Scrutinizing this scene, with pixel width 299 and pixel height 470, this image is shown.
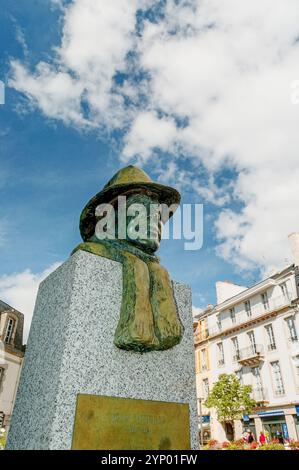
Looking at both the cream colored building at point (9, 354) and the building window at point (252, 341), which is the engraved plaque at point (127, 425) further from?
the building window at point (252, 341)

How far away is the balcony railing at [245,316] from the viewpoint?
2366cm

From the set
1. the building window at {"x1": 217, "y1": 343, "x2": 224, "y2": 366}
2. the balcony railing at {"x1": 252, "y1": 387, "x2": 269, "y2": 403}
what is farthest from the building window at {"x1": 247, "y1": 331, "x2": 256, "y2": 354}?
the building window at {"x1": 217, "y1": 343, "x2": 224, "y2": 366}

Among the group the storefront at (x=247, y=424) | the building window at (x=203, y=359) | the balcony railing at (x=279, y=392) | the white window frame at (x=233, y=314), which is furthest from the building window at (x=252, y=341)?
the building window at (x=203, y=359)

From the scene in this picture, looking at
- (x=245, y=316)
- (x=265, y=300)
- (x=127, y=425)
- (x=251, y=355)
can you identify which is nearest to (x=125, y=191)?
(x=127, y=425)

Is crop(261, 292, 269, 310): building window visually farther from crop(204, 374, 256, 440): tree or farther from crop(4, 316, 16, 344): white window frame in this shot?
crop(4, 316, 16, 344): white window frame

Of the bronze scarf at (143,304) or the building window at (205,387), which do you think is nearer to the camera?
the bronze scarf at (143,304)

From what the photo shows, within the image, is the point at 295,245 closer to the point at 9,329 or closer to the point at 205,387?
the point at 205,387

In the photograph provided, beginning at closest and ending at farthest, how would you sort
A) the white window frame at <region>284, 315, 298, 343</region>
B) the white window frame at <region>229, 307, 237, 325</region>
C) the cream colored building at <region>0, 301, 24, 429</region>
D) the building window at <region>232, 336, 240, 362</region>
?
the cream colored building at <region>0, 301, 24, 429</region>, the white window frame at <region>284, 315, 298, 343</region>, the building window at <region>232, 336, 240, 362</region>, the white window frame at <region>229, 307, 237, 325</region>

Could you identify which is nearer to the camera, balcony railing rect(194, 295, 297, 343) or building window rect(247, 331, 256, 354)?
balcony railing rect(194, 295, 297, 343)

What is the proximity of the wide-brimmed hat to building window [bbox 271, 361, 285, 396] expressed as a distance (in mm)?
21997

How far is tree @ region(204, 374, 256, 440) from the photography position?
20.9 m

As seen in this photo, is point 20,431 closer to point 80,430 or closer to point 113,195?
point 80,430

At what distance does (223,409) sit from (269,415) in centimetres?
323

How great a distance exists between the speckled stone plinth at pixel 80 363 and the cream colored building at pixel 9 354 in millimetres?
18503
